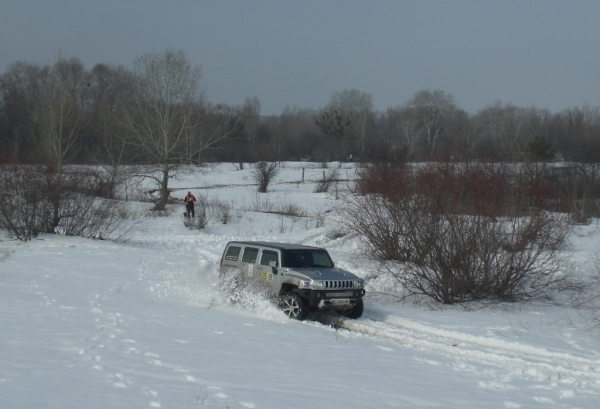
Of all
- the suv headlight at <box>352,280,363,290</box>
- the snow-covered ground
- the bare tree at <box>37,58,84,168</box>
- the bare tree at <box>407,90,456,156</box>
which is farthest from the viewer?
the bare tree at <box>407,90,456,156</box>

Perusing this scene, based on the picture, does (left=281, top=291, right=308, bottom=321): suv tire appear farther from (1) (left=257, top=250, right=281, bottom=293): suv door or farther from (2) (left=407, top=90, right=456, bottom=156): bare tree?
(2) (left=407, top=90, right=456, bottom=156): bare tree

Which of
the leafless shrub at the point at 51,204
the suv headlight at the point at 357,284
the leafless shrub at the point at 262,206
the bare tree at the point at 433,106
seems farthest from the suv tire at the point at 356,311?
the bare tree at the point at 433,106

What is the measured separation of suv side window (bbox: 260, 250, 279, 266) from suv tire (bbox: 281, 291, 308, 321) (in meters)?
1.09

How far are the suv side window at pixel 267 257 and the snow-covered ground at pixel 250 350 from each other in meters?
0.89

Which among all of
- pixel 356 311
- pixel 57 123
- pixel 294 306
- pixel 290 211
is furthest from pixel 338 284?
pixel 57 123

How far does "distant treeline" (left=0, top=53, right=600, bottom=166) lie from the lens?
41.1m

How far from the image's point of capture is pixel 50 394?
18.3 feet

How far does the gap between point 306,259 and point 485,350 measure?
483 centimetres

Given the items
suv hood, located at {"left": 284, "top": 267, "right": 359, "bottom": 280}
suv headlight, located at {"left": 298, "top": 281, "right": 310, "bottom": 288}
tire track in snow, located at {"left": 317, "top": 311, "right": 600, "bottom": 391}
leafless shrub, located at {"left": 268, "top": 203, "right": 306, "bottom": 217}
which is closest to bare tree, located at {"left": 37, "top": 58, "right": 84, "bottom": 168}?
leafless shrub, located at {"left": 268, "top": 203, "right": 306, "bottom": 217}

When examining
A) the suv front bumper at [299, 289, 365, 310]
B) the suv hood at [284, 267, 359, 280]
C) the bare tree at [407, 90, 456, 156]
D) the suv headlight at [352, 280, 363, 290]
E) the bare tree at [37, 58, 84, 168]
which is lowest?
the suv front bumper at [299, 289, 365, 310]

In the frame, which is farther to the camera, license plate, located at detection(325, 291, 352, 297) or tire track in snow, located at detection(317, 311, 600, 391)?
license plate, located at detection(325, 291, 352, 297)

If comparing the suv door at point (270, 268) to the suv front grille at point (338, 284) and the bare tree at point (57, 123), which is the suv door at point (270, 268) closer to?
the suv front grille at point (338, 284)

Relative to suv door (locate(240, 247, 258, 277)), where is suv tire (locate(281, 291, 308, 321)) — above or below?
below

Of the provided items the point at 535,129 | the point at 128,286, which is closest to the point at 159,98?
the point at 128,286
